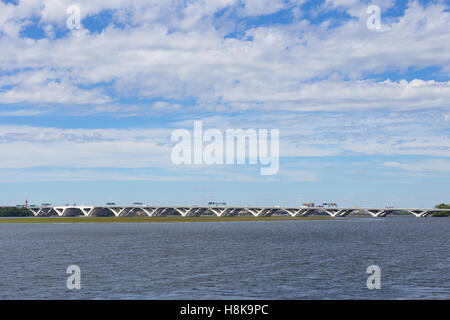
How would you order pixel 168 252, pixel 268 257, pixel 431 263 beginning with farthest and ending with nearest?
pixel 168 252 → pixel 268 257 → pixel 431 263

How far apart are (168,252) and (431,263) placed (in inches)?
1504

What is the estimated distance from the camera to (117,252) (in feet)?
252

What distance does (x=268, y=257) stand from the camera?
67.4 m
